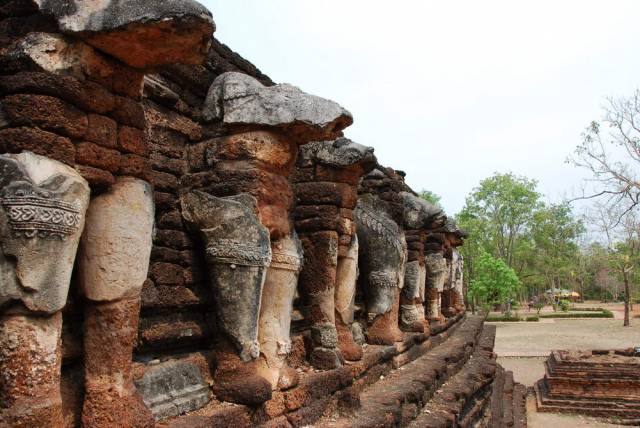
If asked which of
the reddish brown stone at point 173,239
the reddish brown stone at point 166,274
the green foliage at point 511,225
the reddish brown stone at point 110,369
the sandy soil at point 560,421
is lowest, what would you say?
the sandy soil at point 560,421

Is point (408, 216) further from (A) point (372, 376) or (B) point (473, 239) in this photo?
(B) point (473, 239)

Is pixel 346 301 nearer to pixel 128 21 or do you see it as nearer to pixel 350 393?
pixel 350 393

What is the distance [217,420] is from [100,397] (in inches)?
30.5

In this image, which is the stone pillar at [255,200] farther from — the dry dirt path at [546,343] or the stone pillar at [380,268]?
the dry dirt path at [546,343]

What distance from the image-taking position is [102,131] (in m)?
2.56

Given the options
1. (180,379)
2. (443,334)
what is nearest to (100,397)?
(180,379)

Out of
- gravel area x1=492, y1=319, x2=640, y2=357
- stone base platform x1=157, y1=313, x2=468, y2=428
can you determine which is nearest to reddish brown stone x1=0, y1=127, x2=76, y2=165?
stone base platform x1=157, y1=313, x2=468, y2=428

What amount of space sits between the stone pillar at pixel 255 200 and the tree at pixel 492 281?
27096mm

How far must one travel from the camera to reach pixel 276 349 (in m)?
3.83

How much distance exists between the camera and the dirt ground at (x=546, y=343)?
11672mm

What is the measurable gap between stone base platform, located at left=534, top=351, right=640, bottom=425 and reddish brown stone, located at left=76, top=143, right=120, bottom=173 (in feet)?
38.3

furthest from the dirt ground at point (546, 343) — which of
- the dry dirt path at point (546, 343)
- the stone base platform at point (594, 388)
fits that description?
the stone base platform at point (594, 388)

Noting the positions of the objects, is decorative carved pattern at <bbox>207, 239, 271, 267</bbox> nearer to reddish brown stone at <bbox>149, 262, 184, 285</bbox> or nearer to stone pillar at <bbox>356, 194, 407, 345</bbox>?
reddish brown stone at <bbox>149, 262, 184, 285</bbox>

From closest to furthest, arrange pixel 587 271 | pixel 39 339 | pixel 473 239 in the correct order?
pixel 39 339
pixel 473 239
pixel 587 271
